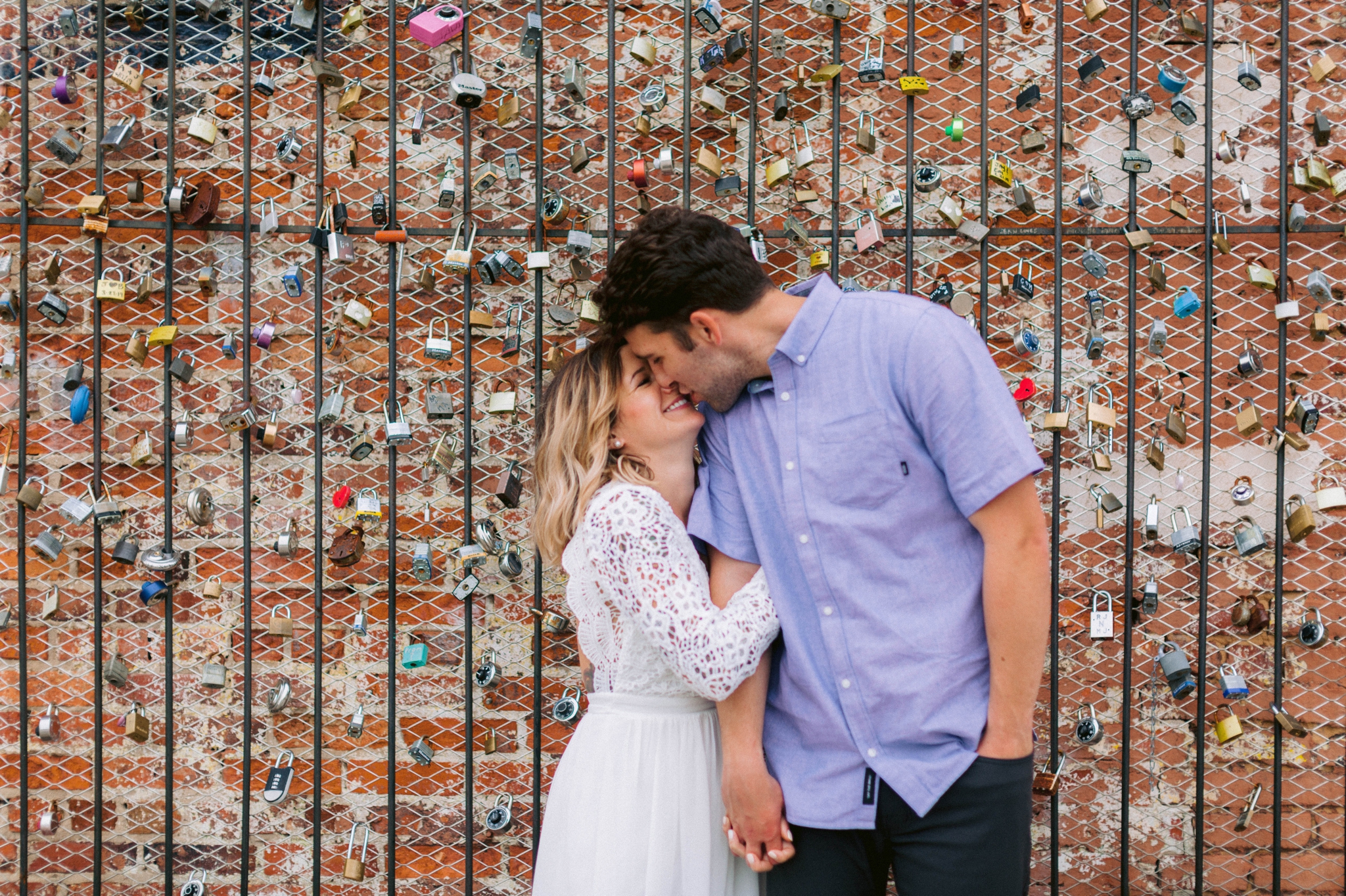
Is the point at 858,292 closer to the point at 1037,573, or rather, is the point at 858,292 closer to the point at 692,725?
the point at 1037,573

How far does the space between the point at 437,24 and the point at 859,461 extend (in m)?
1.46

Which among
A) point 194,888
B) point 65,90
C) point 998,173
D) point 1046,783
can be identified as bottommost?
point 194,888

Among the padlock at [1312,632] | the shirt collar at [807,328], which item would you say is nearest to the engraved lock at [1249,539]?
the padlock at [1312,632]

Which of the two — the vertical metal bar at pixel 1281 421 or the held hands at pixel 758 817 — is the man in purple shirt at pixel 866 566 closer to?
the held hands at pixel 758 817

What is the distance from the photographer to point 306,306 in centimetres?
236

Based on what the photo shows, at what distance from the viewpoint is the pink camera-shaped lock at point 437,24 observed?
6.36 ft

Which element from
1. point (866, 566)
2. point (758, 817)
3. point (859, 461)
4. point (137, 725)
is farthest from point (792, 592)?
point (137, 725)

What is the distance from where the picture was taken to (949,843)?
1276 millimetres

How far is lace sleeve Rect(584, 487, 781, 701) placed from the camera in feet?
4.23

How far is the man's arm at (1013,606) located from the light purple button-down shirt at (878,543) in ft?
0.11

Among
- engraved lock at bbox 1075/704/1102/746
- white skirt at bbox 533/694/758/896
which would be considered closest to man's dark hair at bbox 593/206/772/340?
white skirt at bbox 533/694/758/896

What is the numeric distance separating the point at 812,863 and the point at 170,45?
231 cm

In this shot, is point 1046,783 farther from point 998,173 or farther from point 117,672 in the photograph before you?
point 117,672

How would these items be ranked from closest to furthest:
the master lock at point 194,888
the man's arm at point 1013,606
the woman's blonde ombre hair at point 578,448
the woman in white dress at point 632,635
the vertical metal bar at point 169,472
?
the man's arm at point 1013,606, the woman in white dress at point 632,635, the woman's blonde ombre hair at point 578,448, the vertical metal bar at point 169,472, the master lock at point 194,888
